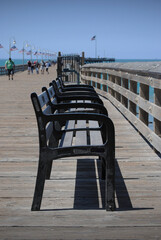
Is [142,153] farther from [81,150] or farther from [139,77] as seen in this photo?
[81,150]

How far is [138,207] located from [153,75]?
7.79ft

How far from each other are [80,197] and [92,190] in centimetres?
25

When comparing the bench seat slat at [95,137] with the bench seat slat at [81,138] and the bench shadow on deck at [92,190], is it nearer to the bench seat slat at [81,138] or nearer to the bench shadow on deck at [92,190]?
the bench seat slat at [81,138]

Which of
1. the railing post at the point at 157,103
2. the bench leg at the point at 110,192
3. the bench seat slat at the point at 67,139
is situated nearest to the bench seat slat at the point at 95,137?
the bench seat slat at the point at 67,139

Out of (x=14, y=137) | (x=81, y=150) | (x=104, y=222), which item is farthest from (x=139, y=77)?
(x=104, y=222)

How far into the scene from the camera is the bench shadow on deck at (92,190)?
12.2 ft

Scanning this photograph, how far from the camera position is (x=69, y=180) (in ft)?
15.0

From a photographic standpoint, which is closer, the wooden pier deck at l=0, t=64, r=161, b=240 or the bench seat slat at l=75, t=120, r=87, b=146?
the wooden pier deck at l=0, t=64, r=161, b=240

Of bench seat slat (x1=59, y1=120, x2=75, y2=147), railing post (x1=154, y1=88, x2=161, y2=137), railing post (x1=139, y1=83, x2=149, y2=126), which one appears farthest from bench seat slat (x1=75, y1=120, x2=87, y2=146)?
railing post (x1=139, y1=83, x2=149, y2=126)

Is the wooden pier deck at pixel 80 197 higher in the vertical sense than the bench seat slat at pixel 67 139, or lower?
lower

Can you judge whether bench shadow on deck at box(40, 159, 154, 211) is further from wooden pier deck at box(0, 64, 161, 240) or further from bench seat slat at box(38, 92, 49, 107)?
bench seat slat at box(38, 92, 49, 107)

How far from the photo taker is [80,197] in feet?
13.0

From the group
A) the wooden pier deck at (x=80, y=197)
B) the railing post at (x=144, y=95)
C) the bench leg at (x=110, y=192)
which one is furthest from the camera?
the railing post at (x=144, y=95)

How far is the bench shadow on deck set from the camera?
146 inches
